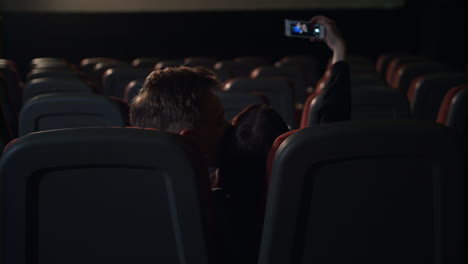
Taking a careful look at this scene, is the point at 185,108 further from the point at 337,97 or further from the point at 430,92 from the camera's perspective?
the point at 430,92

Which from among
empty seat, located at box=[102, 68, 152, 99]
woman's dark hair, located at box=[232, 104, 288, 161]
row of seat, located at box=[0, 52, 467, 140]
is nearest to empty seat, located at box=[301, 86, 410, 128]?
row of seat, located at box=[0, 52, 467, 140]

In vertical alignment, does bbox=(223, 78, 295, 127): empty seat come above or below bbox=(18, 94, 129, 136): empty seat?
below

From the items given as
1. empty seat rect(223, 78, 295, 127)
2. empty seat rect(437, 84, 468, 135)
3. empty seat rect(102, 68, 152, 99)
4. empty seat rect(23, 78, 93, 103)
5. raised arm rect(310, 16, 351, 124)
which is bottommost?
empty seat rect(102, 68, 152, 99)

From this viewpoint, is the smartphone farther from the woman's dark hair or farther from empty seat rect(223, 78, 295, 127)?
empty seat rect(223, 78, 295, 127)

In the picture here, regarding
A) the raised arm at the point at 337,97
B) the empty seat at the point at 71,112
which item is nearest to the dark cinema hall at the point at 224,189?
the raised arm at the point at 337,97

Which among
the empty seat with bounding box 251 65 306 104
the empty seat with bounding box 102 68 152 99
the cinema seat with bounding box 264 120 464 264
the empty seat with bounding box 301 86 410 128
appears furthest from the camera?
the empty seat with bounding box 102 68 152 99

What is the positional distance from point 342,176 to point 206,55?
12.6m

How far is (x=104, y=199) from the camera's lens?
4.58 ft

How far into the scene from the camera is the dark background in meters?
13.2

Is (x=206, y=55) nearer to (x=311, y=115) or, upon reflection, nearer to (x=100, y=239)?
(x=311, y=115)

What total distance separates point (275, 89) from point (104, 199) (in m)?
2.94

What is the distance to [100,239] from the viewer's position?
1.45 meters

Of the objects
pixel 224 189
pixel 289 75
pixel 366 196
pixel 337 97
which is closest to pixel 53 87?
pixel 337 97

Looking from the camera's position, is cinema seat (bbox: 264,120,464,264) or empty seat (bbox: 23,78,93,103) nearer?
cinema seat (bbox: 264,120,464,264)
